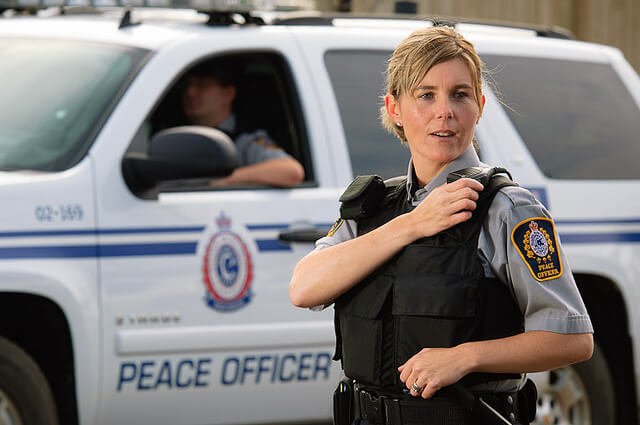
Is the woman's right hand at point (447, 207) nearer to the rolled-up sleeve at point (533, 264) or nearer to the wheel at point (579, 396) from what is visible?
the rolled-up sleeve at point (533, 264)

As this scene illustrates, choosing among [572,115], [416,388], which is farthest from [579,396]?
[416,388]

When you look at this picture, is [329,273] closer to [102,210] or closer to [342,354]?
[342,354]

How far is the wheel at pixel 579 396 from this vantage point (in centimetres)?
554

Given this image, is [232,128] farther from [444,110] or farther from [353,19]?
[444,110]

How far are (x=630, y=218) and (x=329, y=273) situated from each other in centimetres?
304

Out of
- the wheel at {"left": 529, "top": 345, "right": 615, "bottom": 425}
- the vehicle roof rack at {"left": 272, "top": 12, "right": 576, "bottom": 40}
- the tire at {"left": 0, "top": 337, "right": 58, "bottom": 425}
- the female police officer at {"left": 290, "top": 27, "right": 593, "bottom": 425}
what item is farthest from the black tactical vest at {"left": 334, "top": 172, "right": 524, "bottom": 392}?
the wheel at {"left": 529, "top": 345, "right": 615, "bottom": 425}

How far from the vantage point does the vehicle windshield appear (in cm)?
472

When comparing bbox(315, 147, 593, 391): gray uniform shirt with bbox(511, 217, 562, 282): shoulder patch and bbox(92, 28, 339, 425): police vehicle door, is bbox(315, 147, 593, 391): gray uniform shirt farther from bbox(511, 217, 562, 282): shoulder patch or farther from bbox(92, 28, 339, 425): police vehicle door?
bbox(92, 28, 339, 425): police vehicle door

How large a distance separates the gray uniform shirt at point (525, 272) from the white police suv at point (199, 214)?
2.16 meters

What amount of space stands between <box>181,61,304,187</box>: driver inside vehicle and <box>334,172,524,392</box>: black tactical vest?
226cm

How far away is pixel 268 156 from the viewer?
16.9ft

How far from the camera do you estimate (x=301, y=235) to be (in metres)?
4.90

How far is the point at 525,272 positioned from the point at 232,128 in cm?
301

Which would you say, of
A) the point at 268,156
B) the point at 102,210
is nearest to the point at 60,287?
the point at 102,210
